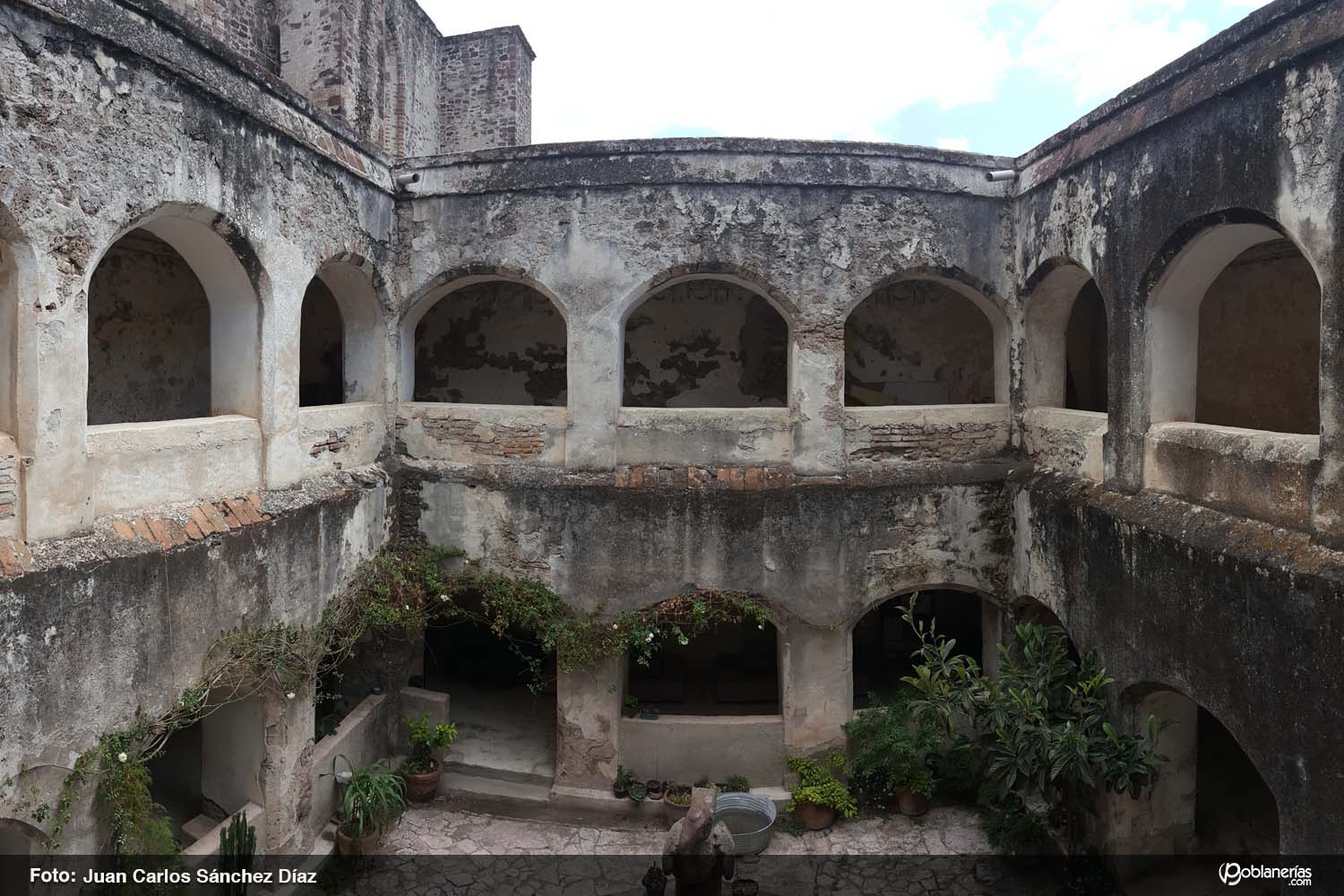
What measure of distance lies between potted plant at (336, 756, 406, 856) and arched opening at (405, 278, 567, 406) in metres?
5.47

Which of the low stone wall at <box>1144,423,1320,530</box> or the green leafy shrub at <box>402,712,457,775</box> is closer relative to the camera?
the low stone wall at <box>1144,423,1320,530</box>

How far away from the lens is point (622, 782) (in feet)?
26.9

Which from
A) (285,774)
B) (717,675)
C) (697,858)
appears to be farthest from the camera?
(717,675)

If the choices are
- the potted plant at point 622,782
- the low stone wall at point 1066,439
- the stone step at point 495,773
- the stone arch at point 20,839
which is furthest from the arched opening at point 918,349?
the stone arch at point 20,839

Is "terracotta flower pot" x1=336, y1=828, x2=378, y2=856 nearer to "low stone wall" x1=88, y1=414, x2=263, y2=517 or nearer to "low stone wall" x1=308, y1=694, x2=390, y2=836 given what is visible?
"low stone wall" x1=308, y1=694, x2=390, y2=836

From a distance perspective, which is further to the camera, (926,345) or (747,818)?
(926,345)

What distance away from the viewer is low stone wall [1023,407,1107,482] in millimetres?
7223

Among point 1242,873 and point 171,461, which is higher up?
point 171,461

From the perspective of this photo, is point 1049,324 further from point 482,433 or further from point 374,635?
point 374,635

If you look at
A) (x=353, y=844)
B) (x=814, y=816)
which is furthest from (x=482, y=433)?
(x=814, y=816)

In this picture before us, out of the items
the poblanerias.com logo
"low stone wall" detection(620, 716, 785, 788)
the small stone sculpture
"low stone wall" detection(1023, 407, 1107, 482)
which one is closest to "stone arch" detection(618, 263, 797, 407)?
"low stone wall" detection(1023, 407, 1107, 482)

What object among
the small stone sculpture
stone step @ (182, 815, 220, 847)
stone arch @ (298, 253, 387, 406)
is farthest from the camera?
stone arch @ (298, 253, 387, 406)

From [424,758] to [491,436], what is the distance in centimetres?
333

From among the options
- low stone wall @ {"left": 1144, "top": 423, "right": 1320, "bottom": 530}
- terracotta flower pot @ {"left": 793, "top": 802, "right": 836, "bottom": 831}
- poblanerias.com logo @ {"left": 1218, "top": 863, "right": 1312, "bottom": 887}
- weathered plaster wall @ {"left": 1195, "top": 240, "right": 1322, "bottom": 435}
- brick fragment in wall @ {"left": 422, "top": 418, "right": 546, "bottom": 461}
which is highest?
weathered plaster wall @ {"left": 1195, "top": 240, "right": 1322, "bottom": 435}
